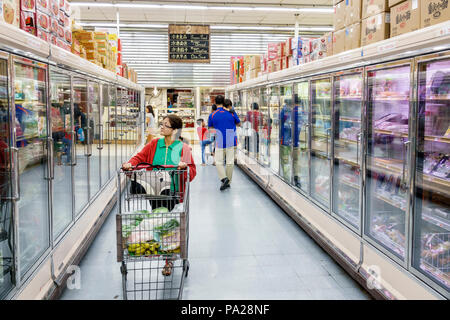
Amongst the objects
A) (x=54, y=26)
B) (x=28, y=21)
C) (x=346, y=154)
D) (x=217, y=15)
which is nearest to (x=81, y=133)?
(x=54, y=26)

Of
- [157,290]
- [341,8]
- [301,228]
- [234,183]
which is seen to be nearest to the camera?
[157,290]

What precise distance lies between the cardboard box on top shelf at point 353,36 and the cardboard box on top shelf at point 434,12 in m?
0.95

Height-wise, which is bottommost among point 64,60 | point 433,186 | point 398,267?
point 398,267

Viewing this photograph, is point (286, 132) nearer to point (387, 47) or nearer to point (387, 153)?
point (387, 153)

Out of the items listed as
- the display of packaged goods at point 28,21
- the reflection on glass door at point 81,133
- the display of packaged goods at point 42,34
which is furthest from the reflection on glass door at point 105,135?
the display of packaged goods at point 28,21

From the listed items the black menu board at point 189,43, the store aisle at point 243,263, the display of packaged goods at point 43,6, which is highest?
the black menu board at point 189,43

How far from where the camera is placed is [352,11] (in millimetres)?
3924

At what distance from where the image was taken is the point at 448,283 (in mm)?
2652

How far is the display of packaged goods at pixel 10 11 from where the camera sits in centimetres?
Result: 277

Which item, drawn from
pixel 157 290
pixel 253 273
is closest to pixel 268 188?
pixel 253 273

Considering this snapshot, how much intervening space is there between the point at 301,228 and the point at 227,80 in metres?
11.8

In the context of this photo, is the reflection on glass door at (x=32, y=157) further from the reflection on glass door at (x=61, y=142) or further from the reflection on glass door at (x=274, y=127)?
the reflection on glass door at (x=274, y=127)

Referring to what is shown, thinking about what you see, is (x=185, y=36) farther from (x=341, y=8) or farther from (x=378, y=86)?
(x=378, y=86)
